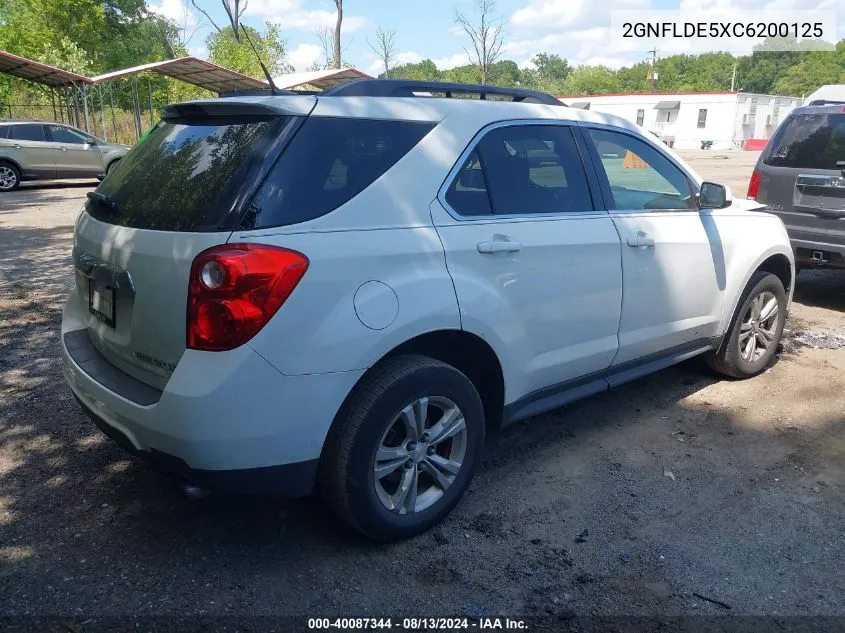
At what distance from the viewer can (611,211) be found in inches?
147

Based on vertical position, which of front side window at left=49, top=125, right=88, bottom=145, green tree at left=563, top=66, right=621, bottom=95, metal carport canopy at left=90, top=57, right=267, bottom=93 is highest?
green tree at left=563, top=66, right=621, bottom=95

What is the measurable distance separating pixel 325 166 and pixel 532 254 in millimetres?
1050

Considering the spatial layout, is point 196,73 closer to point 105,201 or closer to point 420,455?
point 105,201

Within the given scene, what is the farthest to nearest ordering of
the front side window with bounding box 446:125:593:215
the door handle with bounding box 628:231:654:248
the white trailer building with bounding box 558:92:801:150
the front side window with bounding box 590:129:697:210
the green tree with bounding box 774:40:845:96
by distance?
1. the green tree with bounding box 774:40:845:96
2. the white trailer building with bounding box 558:92:801:150
3. the front side window with bounding box 590:129:697:210
4. the door handle with bounding box 628:231:654:248
5. the front side window with bounding box 446:125:593:215

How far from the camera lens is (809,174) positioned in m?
6.59

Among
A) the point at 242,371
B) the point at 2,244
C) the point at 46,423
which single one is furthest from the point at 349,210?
the point at 2,244

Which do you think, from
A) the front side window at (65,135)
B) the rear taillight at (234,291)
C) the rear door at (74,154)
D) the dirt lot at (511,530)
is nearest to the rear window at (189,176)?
the rear taillight at (234,291)

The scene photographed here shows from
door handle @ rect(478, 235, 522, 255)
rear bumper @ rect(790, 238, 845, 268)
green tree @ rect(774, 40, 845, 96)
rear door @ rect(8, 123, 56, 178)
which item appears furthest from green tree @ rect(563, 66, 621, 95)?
door handle @ rect(478, 235, 522, 255)

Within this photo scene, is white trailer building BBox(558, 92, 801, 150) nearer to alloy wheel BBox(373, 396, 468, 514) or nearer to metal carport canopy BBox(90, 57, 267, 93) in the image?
metal carport canopy BBox(90, 57, 267, 93)

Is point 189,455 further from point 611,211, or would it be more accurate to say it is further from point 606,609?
point 611,211

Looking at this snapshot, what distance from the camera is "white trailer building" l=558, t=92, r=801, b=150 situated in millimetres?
57125

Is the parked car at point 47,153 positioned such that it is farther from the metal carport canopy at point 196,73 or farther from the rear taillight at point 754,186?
the rear taillight at point 754,186

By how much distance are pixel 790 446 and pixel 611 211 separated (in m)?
1.68

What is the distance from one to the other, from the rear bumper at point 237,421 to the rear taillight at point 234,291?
2.7 inches
